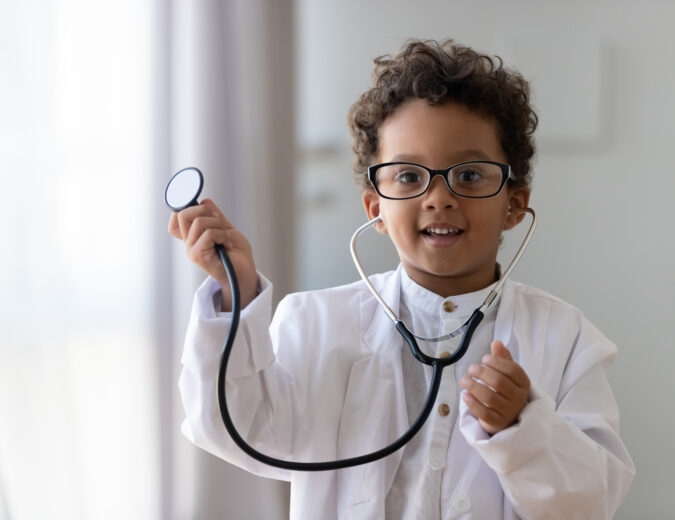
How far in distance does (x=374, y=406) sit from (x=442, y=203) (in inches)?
11.5

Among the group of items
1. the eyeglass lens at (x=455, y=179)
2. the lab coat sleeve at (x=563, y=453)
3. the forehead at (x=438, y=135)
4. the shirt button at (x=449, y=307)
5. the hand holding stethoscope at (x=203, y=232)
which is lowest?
the lab coat sleeve at (x=563, y=453)

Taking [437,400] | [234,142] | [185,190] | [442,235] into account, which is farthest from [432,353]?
[234,142]

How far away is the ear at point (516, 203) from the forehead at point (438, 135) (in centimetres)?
9

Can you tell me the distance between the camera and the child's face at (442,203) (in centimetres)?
97

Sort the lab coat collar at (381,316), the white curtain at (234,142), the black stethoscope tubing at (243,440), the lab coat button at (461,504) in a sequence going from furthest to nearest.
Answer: the white curtain at (234,142)
the lab coat collar at (381,316)
the lab coat button at (461,504)
the black stethoscope tubing at (243,440)

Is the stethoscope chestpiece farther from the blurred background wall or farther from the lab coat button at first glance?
the lab coat button

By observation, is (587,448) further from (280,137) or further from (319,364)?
(280,137)

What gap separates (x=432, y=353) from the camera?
1.00 meters

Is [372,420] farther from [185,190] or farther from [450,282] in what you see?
[185,190]

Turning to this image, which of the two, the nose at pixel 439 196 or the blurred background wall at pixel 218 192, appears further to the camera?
the blurred background wall at pixel 218 192

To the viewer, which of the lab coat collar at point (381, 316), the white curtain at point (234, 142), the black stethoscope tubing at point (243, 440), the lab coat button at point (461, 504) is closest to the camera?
the black stethoscope tubing at point (243, 440)

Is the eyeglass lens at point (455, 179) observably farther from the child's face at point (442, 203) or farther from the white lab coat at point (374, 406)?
the white lab coat at point (374, 406)

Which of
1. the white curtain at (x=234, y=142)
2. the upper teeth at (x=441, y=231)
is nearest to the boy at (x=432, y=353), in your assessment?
the upper teeth at (x=441, y=231)

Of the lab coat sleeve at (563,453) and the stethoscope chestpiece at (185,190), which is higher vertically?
the stethoscope chestpiece at (185,190)
